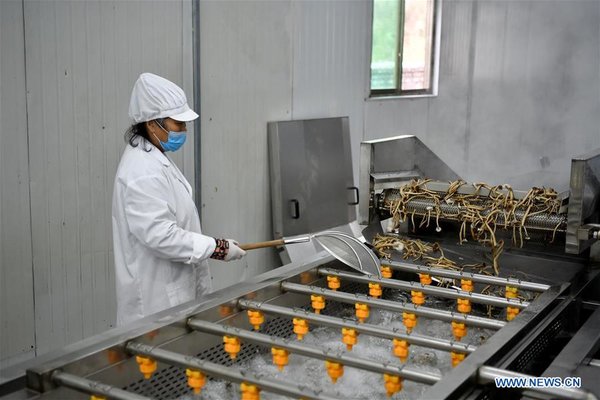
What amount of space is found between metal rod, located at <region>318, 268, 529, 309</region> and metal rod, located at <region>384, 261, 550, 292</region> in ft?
0.36

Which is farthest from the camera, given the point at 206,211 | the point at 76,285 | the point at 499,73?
the point at 499,73

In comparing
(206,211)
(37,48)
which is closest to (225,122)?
(206,211)

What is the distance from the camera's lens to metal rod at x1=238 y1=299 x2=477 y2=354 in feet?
5.26

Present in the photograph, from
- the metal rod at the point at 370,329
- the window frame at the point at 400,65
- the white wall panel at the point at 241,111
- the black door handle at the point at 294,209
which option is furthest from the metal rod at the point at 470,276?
the window frame at the point at 400,65

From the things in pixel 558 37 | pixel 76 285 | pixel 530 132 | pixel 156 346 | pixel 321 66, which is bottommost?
pixel 76 285

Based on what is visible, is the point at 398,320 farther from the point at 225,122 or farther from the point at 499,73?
the point at 499,73

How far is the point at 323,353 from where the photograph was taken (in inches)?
60.5

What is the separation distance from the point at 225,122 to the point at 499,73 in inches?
130

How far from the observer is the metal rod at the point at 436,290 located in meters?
1.92

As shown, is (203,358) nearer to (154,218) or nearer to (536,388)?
(154,218)

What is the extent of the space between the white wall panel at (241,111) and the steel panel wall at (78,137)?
1.58 ft

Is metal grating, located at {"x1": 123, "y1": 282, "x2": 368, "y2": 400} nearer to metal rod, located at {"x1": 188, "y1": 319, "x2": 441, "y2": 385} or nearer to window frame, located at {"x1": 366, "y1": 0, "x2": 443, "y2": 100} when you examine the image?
metal rod, located at {"x1": 188, "y1": 319, "x2": 441, "y2": 385}

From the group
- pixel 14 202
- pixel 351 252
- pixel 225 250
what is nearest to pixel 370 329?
pixel 351 252

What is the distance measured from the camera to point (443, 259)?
2463mm
